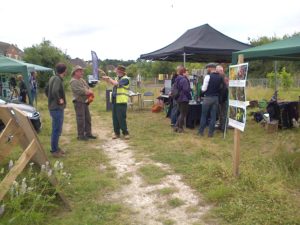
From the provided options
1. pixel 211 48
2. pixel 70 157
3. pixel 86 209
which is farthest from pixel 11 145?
pixel 211 48

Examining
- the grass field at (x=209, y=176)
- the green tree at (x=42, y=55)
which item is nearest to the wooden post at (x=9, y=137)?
the grass field at (x=209, y=176)

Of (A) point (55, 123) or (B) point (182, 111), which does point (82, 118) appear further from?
(B) point (182, 111)

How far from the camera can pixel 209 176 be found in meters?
5.27

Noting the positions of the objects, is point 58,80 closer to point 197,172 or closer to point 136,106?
point 197,172

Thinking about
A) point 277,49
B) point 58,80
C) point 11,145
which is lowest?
point 11,145

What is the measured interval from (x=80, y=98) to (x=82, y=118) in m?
0.48

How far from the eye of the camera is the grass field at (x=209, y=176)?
411 cm

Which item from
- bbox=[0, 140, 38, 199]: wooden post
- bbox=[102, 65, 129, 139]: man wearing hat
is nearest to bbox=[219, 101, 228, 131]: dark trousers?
Result: bbox=[102, 65, 129, 139]: man wearing hat

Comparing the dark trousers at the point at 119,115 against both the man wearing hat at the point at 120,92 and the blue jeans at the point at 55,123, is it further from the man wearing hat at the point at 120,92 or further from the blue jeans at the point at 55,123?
the blue jeans at the point at 55,123

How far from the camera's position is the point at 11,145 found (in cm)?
438

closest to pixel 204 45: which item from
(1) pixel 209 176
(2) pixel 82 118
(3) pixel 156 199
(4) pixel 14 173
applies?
(2) pixel 82 118

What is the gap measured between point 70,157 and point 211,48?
6429 mm

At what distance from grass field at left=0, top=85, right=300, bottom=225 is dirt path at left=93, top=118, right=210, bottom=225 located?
11cm

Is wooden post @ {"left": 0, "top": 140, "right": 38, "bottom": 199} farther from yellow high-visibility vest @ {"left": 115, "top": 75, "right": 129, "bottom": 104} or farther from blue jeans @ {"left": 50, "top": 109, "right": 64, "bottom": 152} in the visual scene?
yellow high-visibility vest @ {"left": 115, "top": 75, "right": 129, "bottom": 104}
